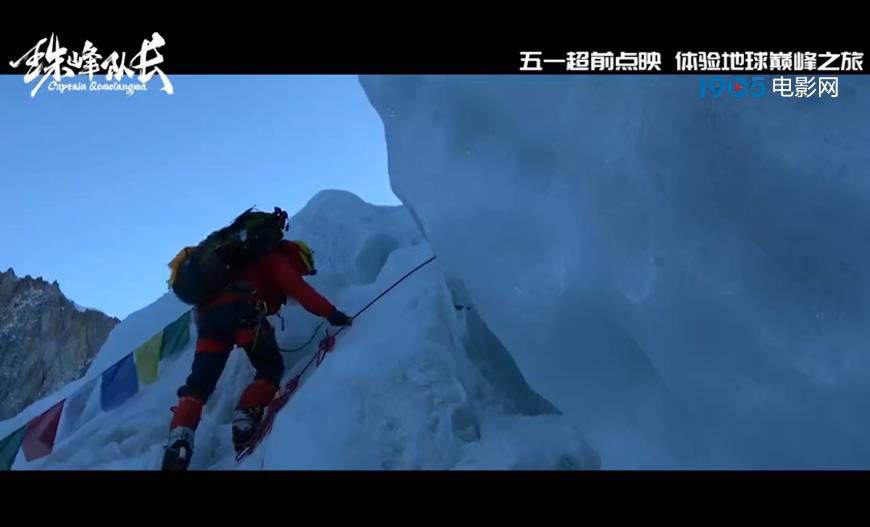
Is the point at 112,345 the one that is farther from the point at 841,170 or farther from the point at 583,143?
the point at 841,170

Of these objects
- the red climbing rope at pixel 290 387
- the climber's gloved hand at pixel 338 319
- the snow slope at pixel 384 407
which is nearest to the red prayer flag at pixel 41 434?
the snow slope at pixel 384 407

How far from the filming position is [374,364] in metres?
4.30

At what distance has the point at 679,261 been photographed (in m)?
3.34

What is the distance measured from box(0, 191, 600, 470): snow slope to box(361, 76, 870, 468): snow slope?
43cm

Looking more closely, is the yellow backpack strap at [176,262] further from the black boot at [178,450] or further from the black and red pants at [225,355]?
the black boot at [178,450]

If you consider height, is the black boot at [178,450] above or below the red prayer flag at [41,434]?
below

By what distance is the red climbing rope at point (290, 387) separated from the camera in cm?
442

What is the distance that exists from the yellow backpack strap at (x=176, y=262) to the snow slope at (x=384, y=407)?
0.94 m

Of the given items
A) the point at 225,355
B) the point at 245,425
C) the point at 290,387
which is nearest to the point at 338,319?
the point at 290,387

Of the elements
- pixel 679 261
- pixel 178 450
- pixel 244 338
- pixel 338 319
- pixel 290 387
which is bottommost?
pixel 178 450

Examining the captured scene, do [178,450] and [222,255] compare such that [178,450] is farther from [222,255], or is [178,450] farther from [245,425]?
[222,255]

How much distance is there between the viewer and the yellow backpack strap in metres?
4.64

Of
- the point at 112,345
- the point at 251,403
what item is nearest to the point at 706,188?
the point at 251,403

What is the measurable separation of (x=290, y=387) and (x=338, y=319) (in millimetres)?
574
